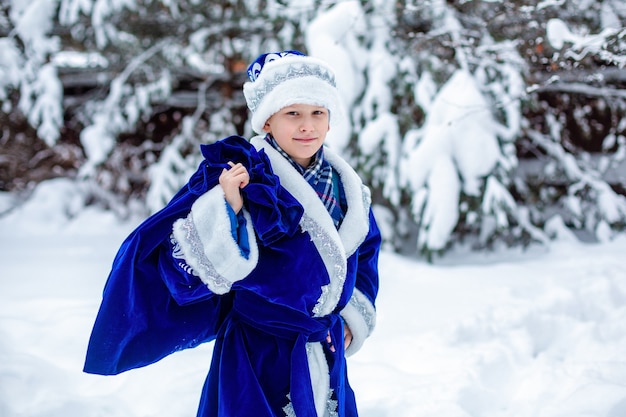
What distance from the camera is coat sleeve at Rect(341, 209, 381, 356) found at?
63.4 inches

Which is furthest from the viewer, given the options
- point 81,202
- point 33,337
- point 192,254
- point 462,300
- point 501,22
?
point 81,202

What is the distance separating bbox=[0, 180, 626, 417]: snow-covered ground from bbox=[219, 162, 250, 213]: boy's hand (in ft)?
4.35

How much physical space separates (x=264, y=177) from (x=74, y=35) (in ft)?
16.4

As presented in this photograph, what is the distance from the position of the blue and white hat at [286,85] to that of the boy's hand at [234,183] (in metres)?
0.22

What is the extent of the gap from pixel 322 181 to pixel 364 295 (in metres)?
0.38

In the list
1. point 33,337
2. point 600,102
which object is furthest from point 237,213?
point 600,102

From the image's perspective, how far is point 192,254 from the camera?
4.25 feet

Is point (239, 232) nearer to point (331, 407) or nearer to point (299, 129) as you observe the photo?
point (299, 129)

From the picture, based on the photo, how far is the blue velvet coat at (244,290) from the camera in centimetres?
131

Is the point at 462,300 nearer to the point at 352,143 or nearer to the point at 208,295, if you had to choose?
the point at 352,143

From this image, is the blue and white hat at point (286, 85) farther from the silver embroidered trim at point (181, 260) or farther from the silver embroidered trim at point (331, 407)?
the silver embroidered trim at point (331, 407)

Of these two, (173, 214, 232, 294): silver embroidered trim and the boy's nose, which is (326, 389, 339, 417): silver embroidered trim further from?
the boy's nose

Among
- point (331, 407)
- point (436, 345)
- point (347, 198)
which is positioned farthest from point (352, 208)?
point (436, 345)

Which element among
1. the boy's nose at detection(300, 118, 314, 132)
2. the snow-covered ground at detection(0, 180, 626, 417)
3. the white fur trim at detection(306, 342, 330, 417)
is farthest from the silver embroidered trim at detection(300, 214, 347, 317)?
the snow-covered ground at detection(0, 180, 626, 417)
